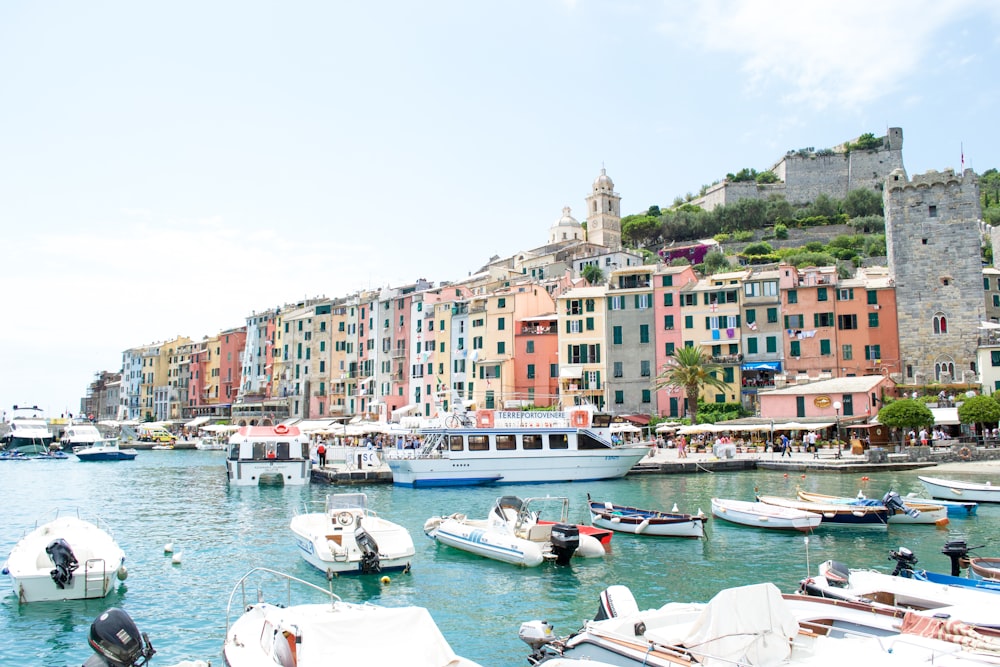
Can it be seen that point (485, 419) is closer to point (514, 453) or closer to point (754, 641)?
point (514, 453)

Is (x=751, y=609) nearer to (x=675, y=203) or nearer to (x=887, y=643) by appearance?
(x=887, y=643)

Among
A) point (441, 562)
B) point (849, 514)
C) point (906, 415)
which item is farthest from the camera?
point (906, 415)

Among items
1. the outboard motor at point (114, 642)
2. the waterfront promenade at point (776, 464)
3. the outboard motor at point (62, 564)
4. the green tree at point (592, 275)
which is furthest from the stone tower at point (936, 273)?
the outboard motor at point (114, 642)

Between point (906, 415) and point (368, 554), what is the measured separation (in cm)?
3244

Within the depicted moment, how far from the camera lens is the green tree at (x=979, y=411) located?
38.5 meters

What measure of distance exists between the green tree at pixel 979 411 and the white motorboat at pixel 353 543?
3279cm

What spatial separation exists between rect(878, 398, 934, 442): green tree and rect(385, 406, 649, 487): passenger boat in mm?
13115

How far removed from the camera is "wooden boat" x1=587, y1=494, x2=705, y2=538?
Answer: 2147 centimetres

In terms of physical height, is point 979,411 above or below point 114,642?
above

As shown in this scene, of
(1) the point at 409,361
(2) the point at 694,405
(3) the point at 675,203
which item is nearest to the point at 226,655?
(2) the point at 694,405

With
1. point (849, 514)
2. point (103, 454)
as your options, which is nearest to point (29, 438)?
point (103, 454)

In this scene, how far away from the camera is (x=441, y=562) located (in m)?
19.1

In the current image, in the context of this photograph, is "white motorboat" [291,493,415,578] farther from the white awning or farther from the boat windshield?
the white awning

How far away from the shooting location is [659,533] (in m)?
21.7
